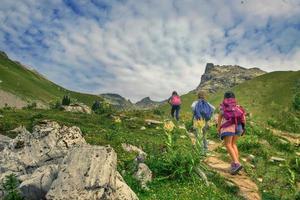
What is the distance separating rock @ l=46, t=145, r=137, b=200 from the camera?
390 inches

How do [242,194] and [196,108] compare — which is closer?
[242,194]

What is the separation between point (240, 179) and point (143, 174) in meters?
4.05

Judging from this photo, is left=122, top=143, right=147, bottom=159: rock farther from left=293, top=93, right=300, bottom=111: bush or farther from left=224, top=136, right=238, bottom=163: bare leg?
left=293, top=93, right=300, bottom=111: bush

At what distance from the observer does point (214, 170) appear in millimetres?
16781

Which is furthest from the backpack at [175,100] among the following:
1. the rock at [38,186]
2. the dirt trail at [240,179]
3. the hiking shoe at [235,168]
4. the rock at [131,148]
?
the rock at [38,186]

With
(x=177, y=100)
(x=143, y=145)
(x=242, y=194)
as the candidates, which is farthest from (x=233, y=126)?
(x=177, y=100)

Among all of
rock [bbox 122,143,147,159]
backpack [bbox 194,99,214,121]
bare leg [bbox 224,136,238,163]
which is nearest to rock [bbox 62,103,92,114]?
backpack [bbox 194,99,214,121]

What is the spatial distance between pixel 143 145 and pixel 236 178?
4.46 meters

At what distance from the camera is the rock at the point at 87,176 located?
9.91 metres

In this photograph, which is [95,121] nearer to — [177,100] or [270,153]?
[177,100]

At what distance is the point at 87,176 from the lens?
1023cm

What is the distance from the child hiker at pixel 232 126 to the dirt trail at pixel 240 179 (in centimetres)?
33

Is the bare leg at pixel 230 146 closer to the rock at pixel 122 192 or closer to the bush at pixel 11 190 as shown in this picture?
the rock at pixel 122 192

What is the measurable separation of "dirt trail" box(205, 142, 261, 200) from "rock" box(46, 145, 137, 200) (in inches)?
194
